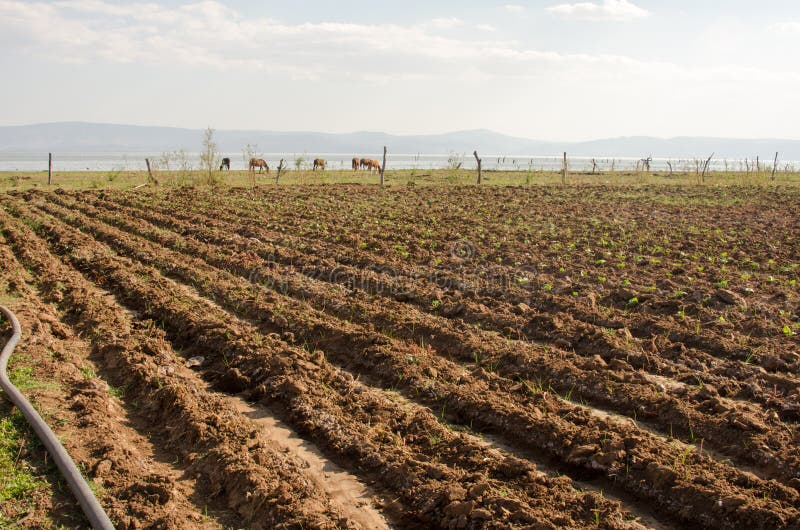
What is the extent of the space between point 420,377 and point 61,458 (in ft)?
10.6

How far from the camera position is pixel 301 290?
9086mm

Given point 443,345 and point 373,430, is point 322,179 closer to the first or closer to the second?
point 443,345

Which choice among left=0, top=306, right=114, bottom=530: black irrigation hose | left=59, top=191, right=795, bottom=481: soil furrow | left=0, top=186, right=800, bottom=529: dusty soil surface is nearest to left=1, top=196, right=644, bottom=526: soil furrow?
left=0, top=186, right=800, bottom=529: dusty soil surface

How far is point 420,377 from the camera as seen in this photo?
620cm

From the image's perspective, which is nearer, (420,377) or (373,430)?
(373,430)

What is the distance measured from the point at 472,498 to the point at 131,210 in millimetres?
14798

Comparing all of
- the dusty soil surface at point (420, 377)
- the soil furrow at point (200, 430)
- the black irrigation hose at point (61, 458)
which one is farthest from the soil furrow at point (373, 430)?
the black irrigation hose at point (61, 458)

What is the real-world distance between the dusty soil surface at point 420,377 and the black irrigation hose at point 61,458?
0.22 metres

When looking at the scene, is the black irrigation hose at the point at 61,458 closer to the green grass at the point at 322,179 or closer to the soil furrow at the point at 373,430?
the soil furrow at the point at 373,430

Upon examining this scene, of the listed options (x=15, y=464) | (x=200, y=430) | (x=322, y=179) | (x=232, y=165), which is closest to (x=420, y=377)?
(x=200, y=430)

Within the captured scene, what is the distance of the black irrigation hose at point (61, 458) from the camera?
12.3 feet

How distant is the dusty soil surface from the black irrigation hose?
22cm

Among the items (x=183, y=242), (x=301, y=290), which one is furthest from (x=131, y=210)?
(x=301, y=290)

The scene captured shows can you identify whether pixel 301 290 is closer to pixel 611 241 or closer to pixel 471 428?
pixel 471 428
